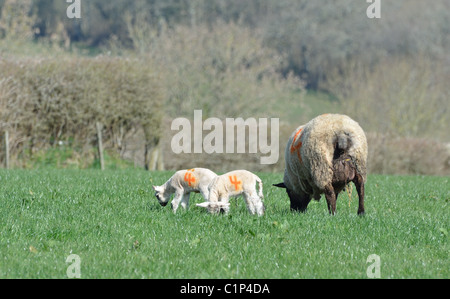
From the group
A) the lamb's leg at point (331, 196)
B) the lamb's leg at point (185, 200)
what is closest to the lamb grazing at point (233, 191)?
the lamb's leg at point (185, 200)

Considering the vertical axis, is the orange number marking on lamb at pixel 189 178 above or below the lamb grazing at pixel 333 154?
below

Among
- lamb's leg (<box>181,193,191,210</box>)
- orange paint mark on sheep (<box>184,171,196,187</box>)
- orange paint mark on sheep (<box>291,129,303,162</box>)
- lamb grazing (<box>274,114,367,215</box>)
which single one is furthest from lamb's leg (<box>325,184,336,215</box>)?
lamb's leg (<box>181,193,191,210</box>)

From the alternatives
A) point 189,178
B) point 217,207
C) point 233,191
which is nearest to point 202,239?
point 217,207

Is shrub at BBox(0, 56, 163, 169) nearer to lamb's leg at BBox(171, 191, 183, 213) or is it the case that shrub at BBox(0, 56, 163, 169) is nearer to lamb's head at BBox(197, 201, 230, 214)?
lamb's leg at BBox(171, 191, 183, 213)

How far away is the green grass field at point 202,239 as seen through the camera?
589 centimetres

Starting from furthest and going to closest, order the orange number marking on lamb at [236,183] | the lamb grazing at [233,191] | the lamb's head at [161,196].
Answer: the lamb's head at [161,196] → the orange number marking on lamb at [236,183] → the lamb grazing at [233,191]

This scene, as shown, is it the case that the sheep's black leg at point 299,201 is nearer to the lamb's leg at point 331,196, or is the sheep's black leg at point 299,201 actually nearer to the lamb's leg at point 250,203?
the lamb's leg at point 331,196

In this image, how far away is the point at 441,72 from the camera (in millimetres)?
47969

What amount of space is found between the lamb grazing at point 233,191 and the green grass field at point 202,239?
21 cm

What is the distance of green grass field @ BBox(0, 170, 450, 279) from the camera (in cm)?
589

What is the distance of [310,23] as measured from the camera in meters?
64.0

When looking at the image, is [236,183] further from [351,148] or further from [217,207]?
[351,148]

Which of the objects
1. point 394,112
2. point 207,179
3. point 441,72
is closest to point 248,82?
point 394,112

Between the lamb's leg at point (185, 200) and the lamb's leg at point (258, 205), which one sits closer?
the lamb's leg at point (258, 205)
